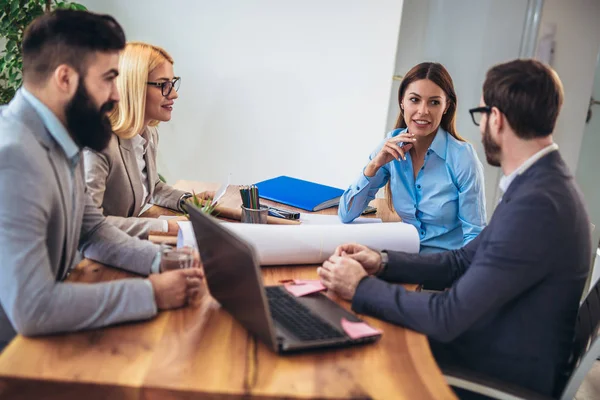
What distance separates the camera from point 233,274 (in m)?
1.14

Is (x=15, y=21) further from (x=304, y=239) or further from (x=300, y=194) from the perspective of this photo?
(x=304, y=239)

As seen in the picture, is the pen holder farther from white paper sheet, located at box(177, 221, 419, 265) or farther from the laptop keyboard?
the laptop keyboard

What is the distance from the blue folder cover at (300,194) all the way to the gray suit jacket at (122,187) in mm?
364

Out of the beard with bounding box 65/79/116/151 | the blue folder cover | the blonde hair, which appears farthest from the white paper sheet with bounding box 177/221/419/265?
the blonde hair

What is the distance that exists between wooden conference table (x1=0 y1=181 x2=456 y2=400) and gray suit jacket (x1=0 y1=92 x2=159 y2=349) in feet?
0.12

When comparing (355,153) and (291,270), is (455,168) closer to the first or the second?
(291,270)

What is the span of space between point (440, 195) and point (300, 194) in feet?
1.87

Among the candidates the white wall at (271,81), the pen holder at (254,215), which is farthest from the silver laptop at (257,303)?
the white wall at (271,81)

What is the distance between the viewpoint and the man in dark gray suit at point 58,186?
3.63ft

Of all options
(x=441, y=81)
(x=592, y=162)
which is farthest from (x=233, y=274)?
(x=592, y=162)

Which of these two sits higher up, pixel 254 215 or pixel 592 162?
pixel 592 162

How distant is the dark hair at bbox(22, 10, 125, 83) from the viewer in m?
1.24

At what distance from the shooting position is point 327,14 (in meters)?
3.61

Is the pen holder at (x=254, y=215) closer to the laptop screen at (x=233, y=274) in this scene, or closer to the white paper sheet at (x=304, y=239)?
the white paper sheet at (x=304, y=239)
